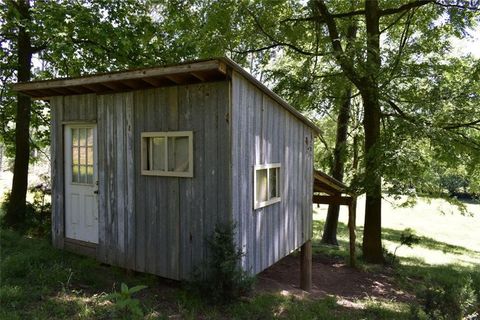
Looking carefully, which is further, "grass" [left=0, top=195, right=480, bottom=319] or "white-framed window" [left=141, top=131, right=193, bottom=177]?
"white-framed window" [left=141, top=131, right=193, bottom=177]

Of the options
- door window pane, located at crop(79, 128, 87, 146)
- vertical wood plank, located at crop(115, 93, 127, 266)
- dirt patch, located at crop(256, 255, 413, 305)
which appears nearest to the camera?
vertical wood plank, located at crop(115, 93, 127, 266)

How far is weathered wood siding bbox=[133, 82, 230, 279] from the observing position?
492 centimetres

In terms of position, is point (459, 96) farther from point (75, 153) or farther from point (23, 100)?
point (23, 100)

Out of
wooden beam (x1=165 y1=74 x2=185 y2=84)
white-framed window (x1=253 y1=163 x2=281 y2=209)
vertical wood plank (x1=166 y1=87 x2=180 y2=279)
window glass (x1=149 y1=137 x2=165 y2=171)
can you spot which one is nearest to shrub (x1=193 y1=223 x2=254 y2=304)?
vertical wood plank (x1=166 y1=87 x2=180 y2=279)

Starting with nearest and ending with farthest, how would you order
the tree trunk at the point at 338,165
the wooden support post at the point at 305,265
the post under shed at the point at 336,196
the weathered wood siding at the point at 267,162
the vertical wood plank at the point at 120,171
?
the weathered wood siding at the point at 267,162 → the vertical wood plank at the point at 120,171 → the wooden support post at the point at 305,265 → the post under shed at the point at 336,196 → the tree trunk at the point at 338,165

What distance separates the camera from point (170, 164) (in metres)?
5.33

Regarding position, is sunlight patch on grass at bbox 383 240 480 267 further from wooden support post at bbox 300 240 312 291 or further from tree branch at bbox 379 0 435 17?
tree branch at bbox 379 0 435 17

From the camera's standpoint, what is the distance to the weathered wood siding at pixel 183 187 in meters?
4.92

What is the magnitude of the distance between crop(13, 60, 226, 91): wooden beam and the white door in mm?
812

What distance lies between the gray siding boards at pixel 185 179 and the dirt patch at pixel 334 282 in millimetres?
1103

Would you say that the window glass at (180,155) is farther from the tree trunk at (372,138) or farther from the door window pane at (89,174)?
the tree trunk at (372,138)


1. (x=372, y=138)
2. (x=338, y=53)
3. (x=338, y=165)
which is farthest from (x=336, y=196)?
(x=338, y=53)

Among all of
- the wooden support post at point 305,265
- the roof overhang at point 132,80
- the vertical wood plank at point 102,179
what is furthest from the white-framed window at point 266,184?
the vertical wood plank at point 102,179

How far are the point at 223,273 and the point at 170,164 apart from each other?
1.73m
